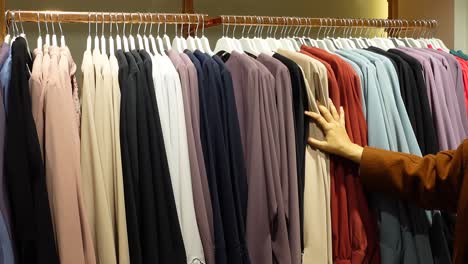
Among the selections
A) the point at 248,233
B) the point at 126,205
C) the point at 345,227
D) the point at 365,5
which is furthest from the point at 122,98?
the point at 365,5

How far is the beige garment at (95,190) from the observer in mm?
1098

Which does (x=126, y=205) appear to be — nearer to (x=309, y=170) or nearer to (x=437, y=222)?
(x=309, y=170)

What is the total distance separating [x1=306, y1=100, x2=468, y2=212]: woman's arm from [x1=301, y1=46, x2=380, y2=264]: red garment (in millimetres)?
42

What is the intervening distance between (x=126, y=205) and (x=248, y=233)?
0.31 meters

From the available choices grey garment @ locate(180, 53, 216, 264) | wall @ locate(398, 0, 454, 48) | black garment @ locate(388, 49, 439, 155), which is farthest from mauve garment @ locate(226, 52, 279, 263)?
wall @ locate(398, 0, 454, 48)

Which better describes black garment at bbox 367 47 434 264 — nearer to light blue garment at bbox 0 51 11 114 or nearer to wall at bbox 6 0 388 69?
light blue garment at bbox 0 51 11 114

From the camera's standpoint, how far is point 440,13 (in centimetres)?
221

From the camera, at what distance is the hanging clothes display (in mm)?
1049

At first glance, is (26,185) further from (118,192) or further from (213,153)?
(213,153)

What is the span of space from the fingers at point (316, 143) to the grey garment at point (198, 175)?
31cm

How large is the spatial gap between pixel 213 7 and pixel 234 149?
4.46 ft

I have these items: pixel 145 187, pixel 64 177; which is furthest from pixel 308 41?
pixel 64 177

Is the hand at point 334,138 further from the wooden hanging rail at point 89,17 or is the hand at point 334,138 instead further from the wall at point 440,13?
the wall at point 440,13

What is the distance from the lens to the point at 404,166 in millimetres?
1304
